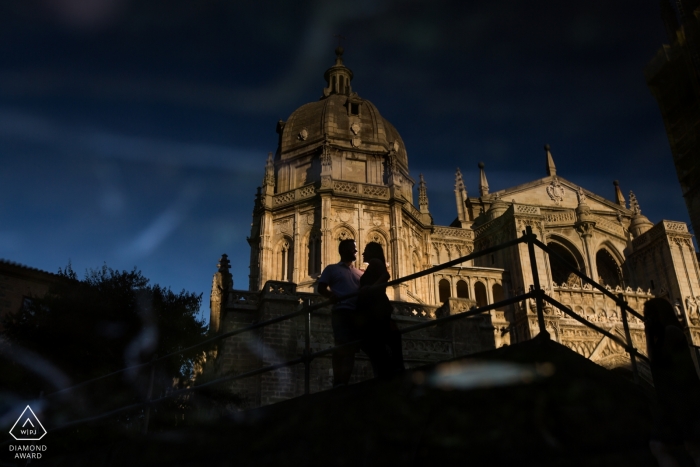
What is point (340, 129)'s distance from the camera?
34594mm

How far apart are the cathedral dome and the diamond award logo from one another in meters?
25.8

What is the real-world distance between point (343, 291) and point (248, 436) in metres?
1.71

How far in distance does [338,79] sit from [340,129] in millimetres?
8476

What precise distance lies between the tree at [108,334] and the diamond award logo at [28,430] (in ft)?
26.4

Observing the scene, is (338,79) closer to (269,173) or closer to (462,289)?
(269,173)

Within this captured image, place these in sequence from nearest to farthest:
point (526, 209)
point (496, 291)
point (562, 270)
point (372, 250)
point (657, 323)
Answer: point (657, 323) < point (372, 250) < point (496, 291) < point (526, 209) < point (562, 270)

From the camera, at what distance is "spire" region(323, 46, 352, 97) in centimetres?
4128

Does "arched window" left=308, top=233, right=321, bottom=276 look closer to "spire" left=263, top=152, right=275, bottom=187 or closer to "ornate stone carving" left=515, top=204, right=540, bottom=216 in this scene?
"spire" left=263, top=152, right=275, bottom=187


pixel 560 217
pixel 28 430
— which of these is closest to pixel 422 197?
pixel 560 217

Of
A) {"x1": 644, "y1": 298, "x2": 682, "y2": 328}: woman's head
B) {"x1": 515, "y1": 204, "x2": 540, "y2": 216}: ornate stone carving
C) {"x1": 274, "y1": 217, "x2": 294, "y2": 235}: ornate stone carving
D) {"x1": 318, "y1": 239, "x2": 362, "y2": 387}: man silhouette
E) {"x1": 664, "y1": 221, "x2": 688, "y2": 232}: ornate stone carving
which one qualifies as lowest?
{"x1": 644, "y1": 298, "x2": 682, "y2": 328}: woman's head

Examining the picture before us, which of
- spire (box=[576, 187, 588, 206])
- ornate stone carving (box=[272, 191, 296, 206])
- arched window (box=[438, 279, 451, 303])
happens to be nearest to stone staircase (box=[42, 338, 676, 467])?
ornate stone carving (box=[272, 191, 296, 206])

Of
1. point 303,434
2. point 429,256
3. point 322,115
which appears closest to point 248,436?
point 303,434

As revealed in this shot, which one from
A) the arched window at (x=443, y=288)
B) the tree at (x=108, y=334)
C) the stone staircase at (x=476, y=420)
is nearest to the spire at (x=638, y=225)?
the arched window at (x=443, y=288)

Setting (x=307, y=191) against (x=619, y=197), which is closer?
(x=307, y=191)
